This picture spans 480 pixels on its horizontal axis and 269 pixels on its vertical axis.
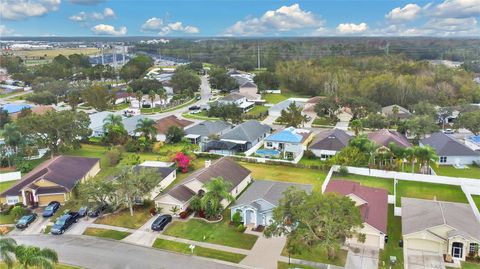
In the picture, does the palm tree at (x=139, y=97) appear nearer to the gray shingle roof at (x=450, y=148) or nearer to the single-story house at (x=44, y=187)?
the single-story house at (x=44, y=187)

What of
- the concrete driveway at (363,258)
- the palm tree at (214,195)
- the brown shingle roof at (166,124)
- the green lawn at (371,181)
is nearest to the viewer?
the concrete driveway at (363,258)

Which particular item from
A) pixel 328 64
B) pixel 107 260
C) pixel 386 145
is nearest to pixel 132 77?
pixel 328 64

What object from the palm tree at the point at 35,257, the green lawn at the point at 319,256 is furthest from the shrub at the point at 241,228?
the palm tree at the point at 35,257

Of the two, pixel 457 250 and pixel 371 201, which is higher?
pixel 371 201

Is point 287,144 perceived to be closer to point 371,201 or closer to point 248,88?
point 371,201

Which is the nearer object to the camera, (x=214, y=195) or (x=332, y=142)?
(x=214, y=195)

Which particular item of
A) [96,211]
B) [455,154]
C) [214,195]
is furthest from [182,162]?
[455,154]

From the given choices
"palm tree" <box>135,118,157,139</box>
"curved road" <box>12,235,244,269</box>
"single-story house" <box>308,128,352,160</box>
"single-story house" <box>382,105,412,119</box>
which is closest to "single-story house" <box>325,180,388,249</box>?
"curved road" <box>12,235,244,269</box>

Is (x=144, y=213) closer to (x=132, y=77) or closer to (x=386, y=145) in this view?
(x=386, y=145)
